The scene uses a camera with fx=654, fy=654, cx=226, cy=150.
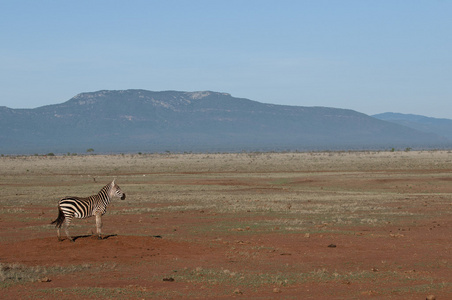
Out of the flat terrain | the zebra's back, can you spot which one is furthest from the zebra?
the flat terrain

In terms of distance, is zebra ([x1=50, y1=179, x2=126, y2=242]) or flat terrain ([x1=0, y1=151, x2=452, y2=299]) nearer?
flat terrain ([x1=0, y1=151, x2=452, y2=299])

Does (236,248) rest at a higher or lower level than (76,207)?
lower

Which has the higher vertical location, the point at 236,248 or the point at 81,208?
the point at 81,208

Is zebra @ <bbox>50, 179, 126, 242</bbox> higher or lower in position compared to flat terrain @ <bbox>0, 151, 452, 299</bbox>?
higher

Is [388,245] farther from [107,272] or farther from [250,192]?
[250,192]

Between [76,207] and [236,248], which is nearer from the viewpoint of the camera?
[76,207]

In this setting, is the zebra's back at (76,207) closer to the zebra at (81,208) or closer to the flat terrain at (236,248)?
the zebra at (81,208)

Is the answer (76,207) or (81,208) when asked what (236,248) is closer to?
(81,208)

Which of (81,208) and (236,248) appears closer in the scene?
(81,208)

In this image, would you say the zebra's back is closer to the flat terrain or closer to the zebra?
the zebra

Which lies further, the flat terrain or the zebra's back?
the zebra's back

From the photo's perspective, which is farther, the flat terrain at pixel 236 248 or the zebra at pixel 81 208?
the zebra at pixel 81 208

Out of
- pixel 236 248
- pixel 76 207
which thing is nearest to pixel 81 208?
pixel 76 207

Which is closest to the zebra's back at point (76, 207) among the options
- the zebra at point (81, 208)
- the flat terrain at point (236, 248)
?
the zebra at point (81, 208)
